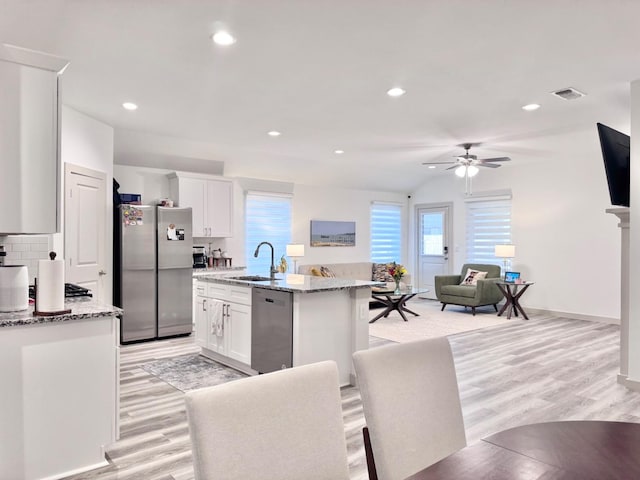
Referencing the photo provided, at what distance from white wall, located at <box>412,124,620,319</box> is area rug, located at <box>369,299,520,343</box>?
1031 mm

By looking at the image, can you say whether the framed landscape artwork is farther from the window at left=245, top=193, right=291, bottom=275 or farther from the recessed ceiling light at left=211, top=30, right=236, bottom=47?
the recessed ceiling light at left=211, top=30, right=236, bottom=47

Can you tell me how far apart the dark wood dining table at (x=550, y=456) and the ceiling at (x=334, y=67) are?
2.28 m

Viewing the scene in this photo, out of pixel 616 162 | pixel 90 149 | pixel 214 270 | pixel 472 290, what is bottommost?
pixel 472 290

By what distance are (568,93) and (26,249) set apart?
480 cm

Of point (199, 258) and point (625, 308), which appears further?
point (199, 258)

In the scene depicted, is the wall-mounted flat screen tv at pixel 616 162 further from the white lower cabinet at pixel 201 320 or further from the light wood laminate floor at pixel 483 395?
the white lower cabinet at pixel 201 320

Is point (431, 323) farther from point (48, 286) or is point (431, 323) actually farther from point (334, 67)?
point (48, 286)

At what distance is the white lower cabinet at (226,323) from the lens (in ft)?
13.8

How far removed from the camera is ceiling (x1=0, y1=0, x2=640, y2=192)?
267 cm

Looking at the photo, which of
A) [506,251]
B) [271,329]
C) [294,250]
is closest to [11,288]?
[271,329]

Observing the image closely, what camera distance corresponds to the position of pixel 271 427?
3.81 feet

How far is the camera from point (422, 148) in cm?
676

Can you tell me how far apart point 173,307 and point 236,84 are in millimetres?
3101

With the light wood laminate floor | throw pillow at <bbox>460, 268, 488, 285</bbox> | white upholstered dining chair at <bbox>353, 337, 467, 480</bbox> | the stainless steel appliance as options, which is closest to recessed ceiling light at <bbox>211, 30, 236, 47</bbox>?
white upholstered dining chair at <bbox>353, 337, 467, 480</bbox>
